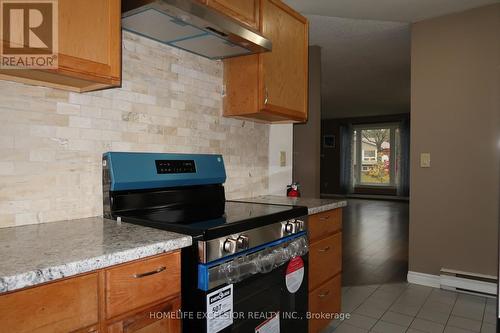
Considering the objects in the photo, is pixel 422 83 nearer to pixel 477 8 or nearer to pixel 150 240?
pixel 477 8

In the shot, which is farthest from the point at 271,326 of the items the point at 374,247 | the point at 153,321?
the point at 374,247

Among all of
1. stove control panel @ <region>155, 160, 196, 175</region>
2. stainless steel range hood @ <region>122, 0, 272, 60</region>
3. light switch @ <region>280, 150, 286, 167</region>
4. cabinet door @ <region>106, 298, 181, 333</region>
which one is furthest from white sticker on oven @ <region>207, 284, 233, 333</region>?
light switch @ <region>280, 150, 286, 167</region>

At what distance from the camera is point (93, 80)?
1.28 m

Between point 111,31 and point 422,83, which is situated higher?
point 422,83

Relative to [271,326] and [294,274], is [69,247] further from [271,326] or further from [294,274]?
[294,274]

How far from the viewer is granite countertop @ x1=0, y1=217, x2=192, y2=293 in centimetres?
81

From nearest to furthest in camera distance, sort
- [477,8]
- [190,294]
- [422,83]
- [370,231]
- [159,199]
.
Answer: [190,294] < [159,199] < [477,8] < [422,83] < [370,231]

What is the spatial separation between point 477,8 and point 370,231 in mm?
3558

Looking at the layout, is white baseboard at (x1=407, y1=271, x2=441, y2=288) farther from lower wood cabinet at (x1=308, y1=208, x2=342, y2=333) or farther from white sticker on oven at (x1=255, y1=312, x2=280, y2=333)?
white sticker on oven at (x1=255, y1=312, x2=280, y2=333)

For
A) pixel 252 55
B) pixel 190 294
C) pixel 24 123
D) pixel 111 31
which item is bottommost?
pixel 190 294

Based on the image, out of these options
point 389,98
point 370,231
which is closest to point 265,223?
point 370,231

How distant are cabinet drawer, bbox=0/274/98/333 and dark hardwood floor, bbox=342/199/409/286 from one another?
2.71 meters

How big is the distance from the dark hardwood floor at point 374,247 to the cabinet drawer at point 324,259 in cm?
107

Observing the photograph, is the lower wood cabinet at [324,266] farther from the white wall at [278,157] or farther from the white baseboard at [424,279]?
the white baseboard at [424,279]
